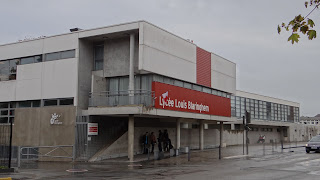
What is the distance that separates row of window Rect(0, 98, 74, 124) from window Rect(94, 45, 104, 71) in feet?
10.7

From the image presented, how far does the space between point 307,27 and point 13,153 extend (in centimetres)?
2598

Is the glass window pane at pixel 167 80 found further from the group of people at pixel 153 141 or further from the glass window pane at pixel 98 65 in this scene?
the glass window pane at pixel 98 65

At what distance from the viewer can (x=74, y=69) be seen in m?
26.5

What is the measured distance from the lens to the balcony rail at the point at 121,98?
24.7m

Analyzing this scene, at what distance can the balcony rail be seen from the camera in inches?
971

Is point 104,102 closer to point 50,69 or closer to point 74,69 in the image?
point 74,69

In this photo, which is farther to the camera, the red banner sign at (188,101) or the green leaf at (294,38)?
the red banner sign at (188,101)

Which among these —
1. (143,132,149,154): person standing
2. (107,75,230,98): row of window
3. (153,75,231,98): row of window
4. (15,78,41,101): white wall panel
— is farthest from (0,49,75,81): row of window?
(143,132,149,154): person standing

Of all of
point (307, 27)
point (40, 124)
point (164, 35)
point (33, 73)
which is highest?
point (164, 35)

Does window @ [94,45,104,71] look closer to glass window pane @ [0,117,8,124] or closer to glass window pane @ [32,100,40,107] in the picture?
glass window pane @ [32,100,40,107]

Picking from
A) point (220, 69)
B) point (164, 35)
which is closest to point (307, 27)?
point (164, 35)

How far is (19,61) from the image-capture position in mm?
29906

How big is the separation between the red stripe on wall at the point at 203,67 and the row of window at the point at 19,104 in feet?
35.7

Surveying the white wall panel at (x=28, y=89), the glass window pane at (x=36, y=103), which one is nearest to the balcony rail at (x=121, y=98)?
the glass window pane at (x=36, y=103)
